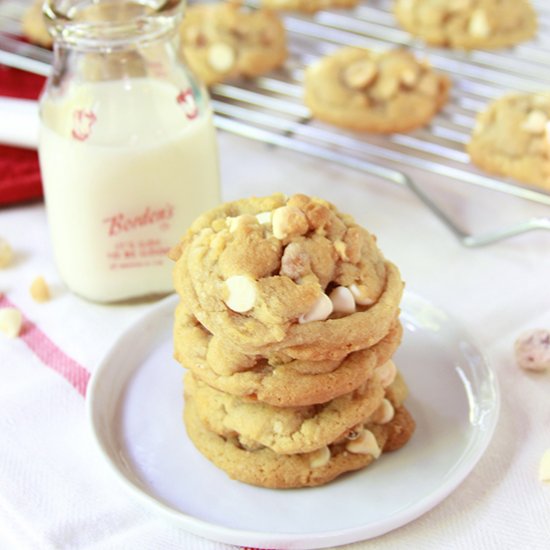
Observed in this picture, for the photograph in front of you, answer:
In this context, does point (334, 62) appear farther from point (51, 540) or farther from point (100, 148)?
point (51, 540)

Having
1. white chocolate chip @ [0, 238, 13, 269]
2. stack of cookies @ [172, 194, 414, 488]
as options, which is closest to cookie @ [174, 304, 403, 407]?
stack of cookies @ [172, 194, 414, 488]

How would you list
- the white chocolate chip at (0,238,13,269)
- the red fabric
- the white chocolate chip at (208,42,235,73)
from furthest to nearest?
the white chocolate chip at (208,42,235,73) < the red fabric < the white chocolate chip at (0,238,13,269)

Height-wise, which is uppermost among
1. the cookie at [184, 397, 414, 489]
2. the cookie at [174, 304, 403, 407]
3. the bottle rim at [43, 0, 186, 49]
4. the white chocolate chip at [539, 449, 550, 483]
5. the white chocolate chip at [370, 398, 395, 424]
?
the bottle rim at [43, 0, 186, 49]

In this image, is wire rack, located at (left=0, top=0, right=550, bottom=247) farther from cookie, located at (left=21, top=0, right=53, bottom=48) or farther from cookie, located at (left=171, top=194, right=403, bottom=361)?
cookie, located at (left=171, top=194, right=403, bottom=361)

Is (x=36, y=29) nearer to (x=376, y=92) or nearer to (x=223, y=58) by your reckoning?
(x=223, y=58)

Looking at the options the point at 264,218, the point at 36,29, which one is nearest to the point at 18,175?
the point at 36,29

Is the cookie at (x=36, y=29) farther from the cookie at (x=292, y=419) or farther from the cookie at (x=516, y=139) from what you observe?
the cookie at (x=292, y=419)

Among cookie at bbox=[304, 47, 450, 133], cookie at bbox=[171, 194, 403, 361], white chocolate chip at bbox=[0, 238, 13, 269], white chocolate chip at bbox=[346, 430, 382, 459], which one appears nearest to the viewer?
cookie at bbox=[171, 194, 403, 361]
